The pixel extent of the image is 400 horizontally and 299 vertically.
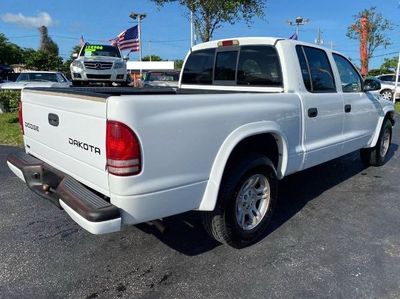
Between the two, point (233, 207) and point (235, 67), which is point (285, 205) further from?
point (235, 67)

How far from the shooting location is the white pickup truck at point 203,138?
251 centimetres

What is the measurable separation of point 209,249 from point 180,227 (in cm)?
54

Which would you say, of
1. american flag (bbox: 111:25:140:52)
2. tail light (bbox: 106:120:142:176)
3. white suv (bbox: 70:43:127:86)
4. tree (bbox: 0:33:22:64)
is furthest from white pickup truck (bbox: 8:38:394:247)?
tree (bbox: 0:33:22:64)

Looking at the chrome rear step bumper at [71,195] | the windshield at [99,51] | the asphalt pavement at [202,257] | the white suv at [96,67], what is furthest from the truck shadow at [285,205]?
the windshield at [99,51]

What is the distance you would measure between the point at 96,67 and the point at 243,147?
13.0 metres

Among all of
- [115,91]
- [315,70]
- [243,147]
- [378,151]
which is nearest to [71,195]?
[115,91]

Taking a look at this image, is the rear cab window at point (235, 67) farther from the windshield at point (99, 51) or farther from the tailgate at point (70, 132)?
the windshield at point (99, 51)

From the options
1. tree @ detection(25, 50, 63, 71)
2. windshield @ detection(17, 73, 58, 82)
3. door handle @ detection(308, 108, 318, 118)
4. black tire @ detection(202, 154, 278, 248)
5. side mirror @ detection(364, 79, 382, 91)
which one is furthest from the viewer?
Answer: tree @ detection(25, 50, 63, 71)

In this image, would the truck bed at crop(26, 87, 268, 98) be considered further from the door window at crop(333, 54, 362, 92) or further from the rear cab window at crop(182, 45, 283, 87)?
the door window at crop(333, 54, 362, 92)

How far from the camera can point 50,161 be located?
3.32 meters

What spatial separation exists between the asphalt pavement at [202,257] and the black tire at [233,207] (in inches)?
5.4

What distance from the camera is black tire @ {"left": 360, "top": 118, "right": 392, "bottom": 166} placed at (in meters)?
6.14

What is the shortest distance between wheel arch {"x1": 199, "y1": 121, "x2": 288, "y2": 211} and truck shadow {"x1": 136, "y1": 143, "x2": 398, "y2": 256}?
0.66 meters

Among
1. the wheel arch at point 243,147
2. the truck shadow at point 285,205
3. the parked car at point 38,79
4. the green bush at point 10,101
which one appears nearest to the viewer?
the wheel arch at point 243,147
